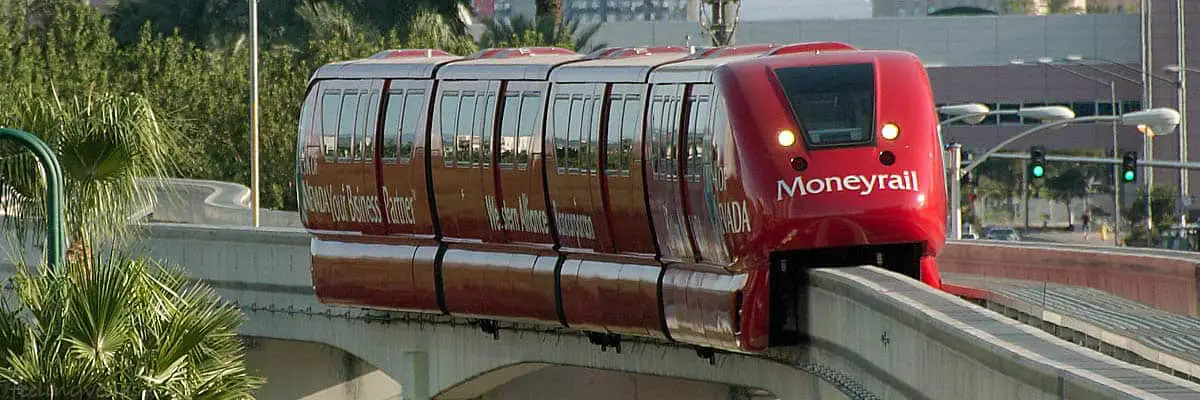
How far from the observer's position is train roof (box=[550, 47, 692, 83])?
22.6 meters

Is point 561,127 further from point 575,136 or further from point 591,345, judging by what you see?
point 591,345

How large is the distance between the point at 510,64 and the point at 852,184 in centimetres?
604

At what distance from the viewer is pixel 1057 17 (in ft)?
361

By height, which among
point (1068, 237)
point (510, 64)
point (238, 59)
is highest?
point (238, 59)

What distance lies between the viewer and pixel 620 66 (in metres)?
23.0

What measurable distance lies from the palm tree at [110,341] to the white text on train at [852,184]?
14.6 feet

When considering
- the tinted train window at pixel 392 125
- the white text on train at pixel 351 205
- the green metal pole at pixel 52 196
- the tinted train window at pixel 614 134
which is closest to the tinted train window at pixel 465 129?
the tinted train window at pixel 392 125

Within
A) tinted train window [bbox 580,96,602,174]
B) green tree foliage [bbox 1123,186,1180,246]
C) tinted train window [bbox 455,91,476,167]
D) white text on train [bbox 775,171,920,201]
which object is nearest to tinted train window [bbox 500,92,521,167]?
tinted train window [bbox 455,91,476,167]

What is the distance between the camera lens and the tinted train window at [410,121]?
87.0ft

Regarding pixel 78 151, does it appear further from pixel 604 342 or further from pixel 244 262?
pixel 244 262

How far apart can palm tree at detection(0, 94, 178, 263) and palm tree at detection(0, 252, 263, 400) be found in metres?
7.40

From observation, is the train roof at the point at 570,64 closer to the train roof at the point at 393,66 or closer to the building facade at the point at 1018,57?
Answer: the train roof at the point at 393,66

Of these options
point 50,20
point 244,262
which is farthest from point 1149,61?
point 244,262

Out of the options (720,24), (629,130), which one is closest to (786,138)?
(629,130)
